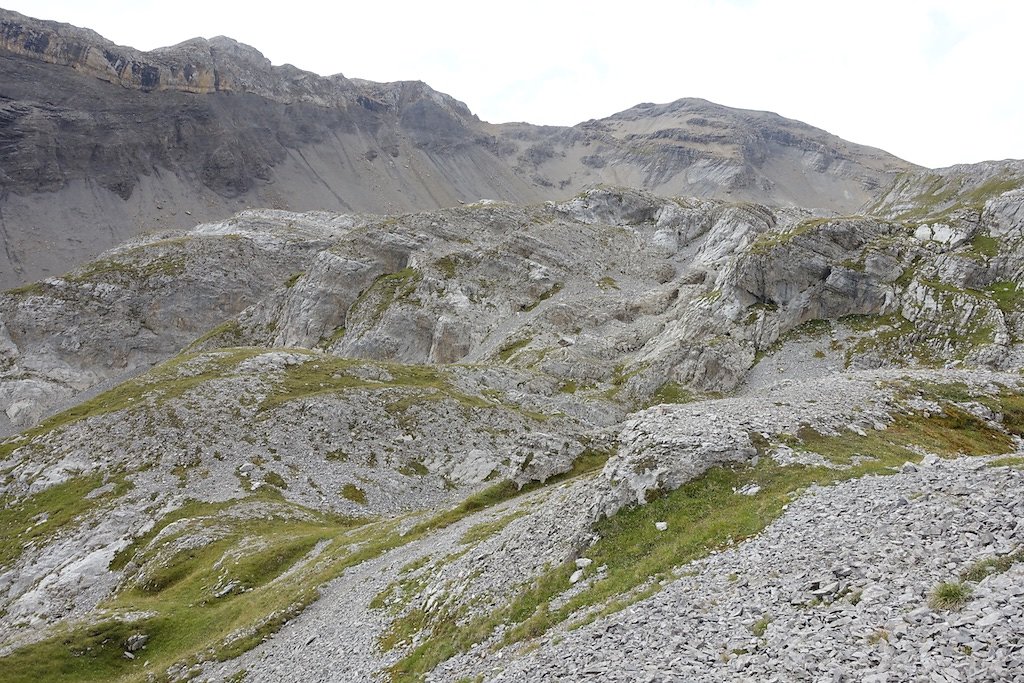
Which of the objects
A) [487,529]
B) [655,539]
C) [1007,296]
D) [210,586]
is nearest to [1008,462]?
[655,539]

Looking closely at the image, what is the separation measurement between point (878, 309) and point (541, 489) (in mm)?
65153

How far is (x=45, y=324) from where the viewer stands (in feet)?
481

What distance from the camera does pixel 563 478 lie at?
40969mm

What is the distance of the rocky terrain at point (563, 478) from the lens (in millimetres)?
15164

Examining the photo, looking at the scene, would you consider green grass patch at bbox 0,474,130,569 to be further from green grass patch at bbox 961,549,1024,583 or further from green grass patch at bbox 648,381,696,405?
green grass patch at bbox 648,381,696,405

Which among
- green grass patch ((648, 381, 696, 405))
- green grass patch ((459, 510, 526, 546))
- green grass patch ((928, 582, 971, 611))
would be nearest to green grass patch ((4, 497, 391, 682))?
green grass patch ((459, 510, 526, 546))

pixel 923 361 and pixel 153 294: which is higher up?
pixel 153 294

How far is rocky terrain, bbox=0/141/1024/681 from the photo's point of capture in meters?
15.2

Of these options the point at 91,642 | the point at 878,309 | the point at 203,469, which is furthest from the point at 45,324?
the point at 878,309

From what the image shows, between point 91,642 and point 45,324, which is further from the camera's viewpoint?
point 45,324

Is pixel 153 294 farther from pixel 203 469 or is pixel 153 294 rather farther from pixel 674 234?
pixel 674 234

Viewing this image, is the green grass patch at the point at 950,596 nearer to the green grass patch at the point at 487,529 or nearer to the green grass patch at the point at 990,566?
the green grass patch at the point at 990,566

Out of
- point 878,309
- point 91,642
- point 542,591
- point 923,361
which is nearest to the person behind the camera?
point 542,591

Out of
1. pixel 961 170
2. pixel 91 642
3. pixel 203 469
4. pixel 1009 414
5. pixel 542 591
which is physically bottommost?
pixel 91 642
